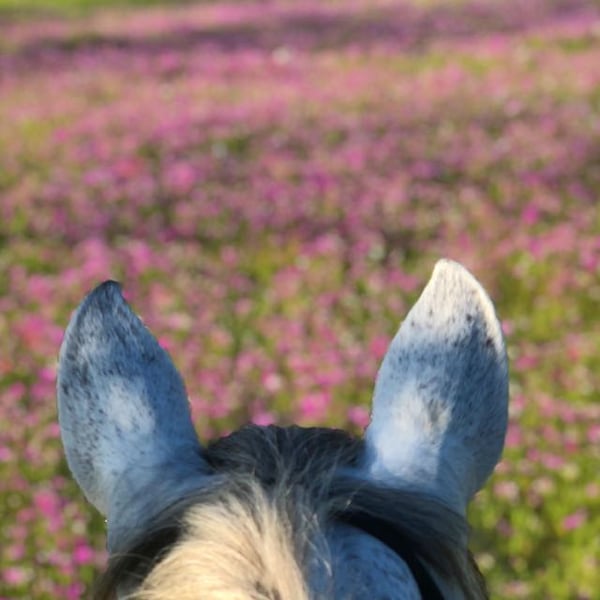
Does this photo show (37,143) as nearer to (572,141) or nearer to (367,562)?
(572,141)

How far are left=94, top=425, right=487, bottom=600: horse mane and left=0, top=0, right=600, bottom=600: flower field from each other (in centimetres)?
289

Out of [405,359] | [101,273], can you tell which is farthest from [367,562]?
[101,273]

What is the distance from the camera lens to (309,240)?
823cm

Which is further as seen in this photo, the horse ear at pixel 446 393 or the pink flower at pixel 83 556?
the pink flower at pixel 83 556

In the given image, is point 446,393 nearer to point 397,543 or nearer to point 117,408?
point 397,543

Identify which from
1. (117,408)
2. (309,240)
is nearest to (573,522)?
(117,408)

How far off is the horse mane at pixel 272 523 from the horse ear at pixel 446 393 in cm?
9

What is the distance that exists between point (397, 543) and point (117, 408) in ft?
2.03

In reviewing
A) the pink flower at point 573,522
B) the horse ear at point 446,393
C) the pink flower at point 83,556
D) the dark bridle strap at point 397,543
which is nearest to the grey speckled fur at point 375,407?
the horse ear at point 446,393

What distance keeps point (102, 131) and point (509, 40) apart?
7808mm

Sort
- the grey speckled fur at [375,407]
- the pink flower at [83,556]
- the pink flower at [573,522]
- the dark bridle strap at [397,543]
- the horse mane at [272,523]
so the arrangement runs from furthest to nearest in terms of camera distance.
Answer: the pink flower at [573,522] → the pink flower at [83,556] → the grey speckled fur at [375,407] → the dark bridle strap at [397,543] → the horse mane at [272,523]

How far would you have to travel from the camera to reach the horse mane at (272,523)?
1.28 m

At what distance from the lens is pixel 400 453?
5.89 feet

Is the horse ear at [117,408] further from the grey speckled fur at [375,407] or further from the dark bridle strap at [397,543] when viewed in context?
the dark bridle strap at [397,543]
